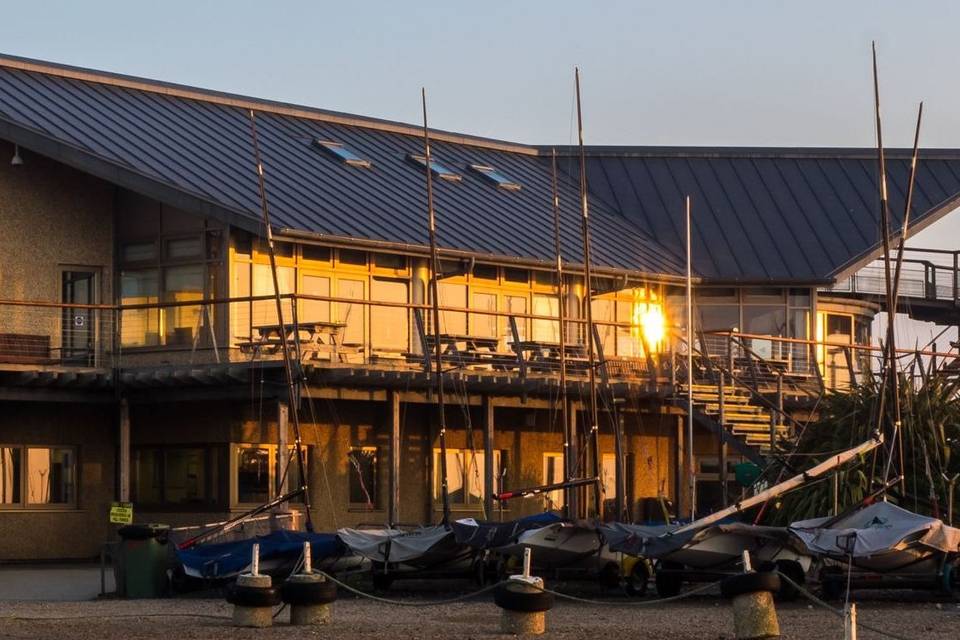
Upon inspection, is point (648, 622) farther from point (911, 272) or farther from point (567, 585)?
point (911, 272)

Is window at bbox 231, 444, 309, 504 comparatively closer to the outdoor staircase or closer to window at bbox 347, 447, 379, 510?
window at bbox 347, 447, 379, 510

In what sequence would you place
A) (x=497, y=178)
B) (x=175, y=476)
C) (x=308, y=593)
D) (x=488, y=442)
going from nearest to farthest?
(x=308, y=593) < (x=488, y=442) < (x=175, y=476) < (x=497, y=178)

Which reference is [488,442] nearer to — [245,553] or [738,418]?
[738,418]

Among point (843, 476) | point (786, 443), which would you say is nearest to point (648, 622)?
point (843, 476)

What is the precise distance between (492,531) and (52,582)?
7.03m

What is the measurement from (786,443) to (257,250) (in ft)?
30.6

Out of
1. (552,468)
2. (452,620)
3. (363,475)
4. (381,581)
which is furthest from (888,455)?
(552,468)

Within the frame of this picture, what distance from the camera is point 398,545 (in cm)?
2425

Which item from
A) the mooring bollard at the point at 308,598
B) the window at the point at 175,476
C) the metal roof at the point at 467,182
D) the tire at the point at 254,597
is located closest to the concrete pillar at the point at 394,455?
the metal roof at the point at 467,182

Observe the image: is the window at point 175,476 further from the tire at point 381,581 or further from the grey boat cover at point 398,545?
the grey boat cover at point 398,545

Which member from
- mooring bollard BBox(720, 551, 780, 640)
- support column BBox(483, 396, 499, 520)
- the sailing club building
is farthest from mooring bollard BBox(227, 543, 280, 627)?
support column BBox(483, 396, 499, 520)

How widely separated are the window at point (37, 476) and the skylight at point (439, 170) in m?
10.4

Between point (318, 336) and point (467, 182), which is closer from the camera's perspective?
point (318, 336)

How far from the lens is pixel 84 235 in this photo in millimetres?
32469
